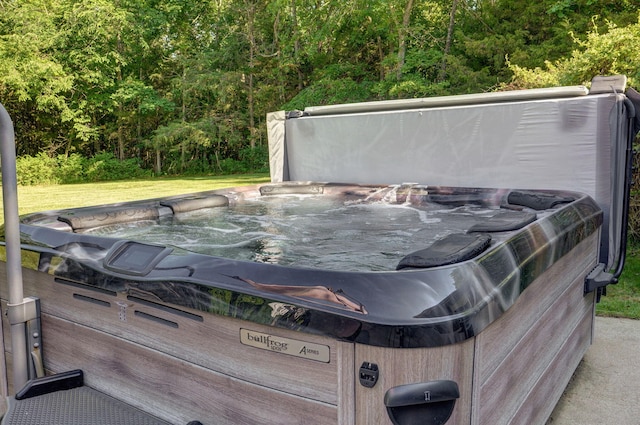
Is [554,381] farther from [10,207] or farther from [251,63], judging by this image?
[251,63]

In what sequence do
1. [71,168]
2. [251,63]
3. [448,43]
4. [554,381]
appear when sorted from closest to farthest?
[554,381] < [448,43] < [71,168] < [251,63]

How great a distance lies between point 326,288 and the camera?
3.26 ft

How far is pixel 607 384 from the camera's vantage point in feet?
7.16

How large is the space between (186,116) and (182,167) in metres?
1.59

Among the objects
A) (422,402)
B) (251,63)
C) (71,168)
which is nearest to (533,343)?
(422,402)

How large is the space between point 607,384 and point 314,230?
4.91 ft

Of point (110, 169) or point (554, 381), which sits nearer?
point (554, 381)

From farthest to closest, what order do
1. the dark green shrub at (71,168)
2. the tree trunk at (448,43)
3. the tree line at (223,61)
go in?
the dark green shrub at (71,168)
the tree trunk at (448,43)
the tree line at (223,61)

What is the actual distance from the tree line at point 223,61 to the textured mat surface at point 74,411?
32.1ft

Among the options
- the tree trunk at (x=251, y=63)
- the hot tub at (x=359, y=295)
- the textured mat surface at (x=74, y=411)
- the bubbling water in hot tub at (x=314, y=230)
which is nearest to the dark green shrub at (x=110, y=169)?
the tree trunk at (x=251, y=63)

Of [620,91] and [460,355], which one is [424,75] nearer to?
[620,91]

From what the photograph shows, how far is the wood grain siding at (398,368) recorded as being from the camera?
35.7 inches

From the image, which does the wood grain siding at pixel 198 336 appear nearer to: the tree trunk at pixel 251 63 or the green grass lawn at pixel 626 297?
the green grass lawn at pixel 626 297

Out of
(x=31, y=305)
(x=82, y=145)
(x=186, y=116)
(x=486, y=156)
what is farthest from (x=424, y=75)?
(x=31, y=305)
